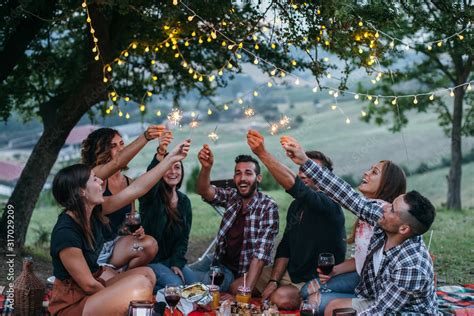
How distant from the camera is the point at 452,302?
5.90 meters

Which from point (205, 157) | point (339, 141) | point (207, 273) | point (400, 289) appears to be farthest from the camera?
point (339, 141)

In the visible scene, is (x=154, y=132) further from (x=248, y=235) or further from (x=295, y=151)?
(x=295, y=151)

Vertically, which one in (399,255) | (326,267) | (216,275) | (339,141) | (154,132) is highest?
(339,141)

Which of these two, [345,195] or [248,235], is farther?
[248,235]

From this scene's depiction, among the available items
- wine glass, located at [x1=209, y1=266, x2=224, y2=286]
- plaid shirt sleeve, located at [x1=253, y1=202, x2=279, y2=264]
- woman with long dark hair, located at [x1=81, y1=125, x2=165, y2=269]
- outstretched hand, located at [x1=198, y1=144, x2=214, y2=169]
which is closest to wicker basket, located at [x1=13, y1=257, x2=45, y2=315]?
woman with long dark hair, located at [x1=81, y1=125, x2=165, y2=269]

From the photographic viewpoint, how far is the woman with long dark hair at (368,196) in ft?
16.4

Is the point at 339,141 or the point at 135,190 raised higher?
the point at 339,141

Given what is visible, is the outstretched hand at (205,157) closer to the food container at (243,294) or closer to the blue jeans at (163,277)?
the blue jeans at (163,277)

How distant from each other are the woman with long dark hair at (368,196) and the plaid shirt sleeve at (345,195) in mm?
534

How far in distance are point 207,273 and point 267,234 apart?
27.1 inches

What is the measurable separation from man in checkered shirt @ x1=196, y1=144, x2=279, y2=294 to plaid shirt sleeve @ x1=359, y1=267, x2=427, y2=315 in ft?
5.61

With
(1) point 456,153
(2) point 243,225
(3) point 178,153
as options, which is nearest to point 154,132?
(3) point 178,153

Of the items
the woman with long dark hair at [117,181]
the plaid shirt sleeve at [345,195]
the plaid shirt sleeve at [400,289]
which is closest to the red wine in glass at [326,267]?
the plaid shirt sleeve at [345,195]

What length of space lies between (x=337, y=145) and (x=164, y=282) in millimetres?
14514
